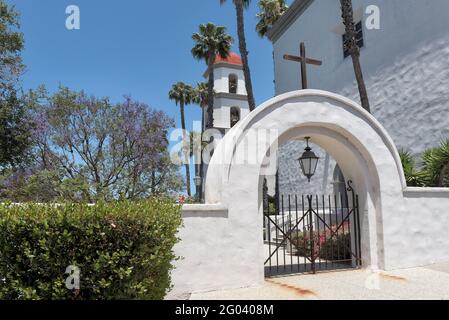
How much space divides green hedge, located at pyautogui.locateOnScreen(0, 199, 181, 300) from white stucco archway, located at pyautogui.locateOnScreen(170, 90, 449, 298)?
215 centimetres

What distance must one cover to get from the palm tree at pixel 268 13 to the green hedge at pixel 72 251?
23.9 m

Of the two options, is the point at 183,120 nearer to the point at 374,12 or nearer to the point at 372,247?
the point at 374,12

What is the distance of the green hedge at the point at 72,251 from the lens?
4.08 m

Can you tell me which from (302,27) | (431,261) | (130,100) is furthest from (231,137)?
(302,27)

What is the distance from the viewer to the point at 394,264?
7980mm

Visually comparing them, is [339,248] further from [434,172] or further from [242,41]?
[242,41]

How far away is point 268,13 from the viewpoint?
1056 inches

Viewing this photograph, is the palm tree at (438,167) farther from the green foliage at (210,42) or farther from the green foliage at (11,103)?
the green foliage at (210,42)

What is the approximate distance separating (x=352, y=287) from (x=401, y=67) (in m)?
10.5

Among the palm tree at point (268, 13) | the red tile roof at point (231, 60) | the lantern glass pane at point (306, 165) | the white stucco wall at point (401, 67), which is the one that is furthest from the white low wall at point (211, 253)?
the red tile roof at point (231, 60)

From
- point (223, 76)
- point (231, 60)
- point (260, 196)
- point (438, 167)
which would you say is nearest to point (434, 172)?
point (438, 167)

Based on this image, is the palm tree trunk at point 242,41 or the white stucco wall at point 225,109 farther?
the white stucco wall at point 225,109

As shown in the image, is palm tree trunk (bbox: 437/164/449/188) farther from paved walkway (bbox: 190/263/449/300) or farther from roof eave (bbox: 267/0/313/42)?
roof eave (bbox: 267/0/313/42)

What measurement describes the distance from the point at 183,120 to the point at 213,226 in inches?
1505
